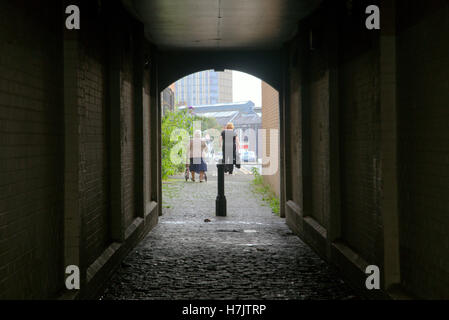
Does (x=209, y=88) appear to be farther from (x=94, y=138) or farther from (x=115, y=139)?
(x=94, y=138)

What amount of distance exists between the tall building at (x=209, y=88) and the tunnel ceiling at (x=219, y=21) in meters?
164

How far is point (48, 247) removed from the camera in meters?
3.78

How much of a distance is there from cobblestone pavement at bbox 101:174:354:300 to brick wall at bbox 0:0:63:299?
4.26 ft

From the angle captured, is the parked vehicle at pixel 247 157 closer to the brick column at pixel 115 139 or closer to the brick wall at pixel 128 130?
the brick wall at pixel 128 130

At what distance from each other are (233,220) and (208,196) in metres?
3.80

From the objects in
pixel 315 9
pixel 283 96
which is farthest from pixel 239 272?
pixel 283 96

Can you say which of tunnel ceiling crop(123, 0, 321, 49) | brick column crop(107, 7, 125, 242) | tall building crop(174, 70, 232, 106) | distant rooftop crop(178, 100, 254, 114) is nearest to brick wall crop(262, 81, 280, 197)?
tunnel ceiling crop(123, 0, 321, 49)

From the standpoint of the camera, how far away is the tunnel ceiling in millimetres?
6668

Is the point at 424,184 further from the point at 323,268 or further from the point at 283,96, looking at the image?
the point at 283,96

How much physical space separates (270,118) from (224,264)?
7659 mm

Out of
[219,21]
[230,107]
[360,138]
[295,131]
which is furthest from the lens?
[230,107]

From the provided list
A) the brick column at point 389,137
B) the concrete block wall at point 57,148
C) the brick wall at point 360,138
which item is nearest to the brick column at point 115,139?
the concrete block wall at point 57,148

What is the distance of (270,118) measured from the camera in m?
13.2

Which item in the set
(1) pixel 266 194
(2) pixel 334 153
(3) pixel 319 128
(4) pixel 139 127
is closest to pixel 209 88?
(1) pixel 266 194
